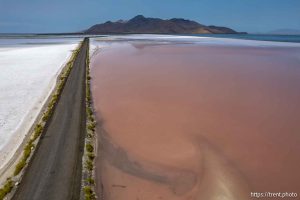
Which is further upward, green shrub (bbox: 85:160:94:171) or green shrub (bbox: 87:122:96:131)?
green shrub (bbox: 87:122:96:131)

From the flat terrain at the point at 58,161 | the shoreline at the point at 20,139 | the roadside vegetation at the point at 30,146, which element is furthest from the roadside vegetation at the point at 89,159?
the shoreline at the point at 20,139

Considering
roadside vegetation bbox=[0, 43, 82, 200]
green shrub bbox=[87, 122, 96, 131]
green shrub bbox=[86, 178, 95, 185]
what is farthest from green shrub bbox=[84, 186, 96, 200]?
green shrub bbox=[87, 122, 96, 131]

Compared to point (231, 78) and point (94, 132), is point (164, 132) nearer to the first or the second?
point (94, 132)

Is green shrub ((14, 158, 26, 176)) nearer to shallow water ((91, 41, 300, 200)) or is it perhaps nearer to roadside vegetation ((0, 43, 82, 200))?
roadside vegetation ((0, 43, 82, 200))

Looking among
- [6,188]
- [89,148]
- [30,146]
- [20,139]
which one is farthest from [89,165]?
[20,139]

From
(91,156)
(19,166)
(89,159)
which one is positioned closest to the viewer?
(19,166)

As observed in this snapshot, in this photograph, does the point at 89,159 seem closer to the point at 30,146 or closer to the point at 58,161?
the point at 58,161
